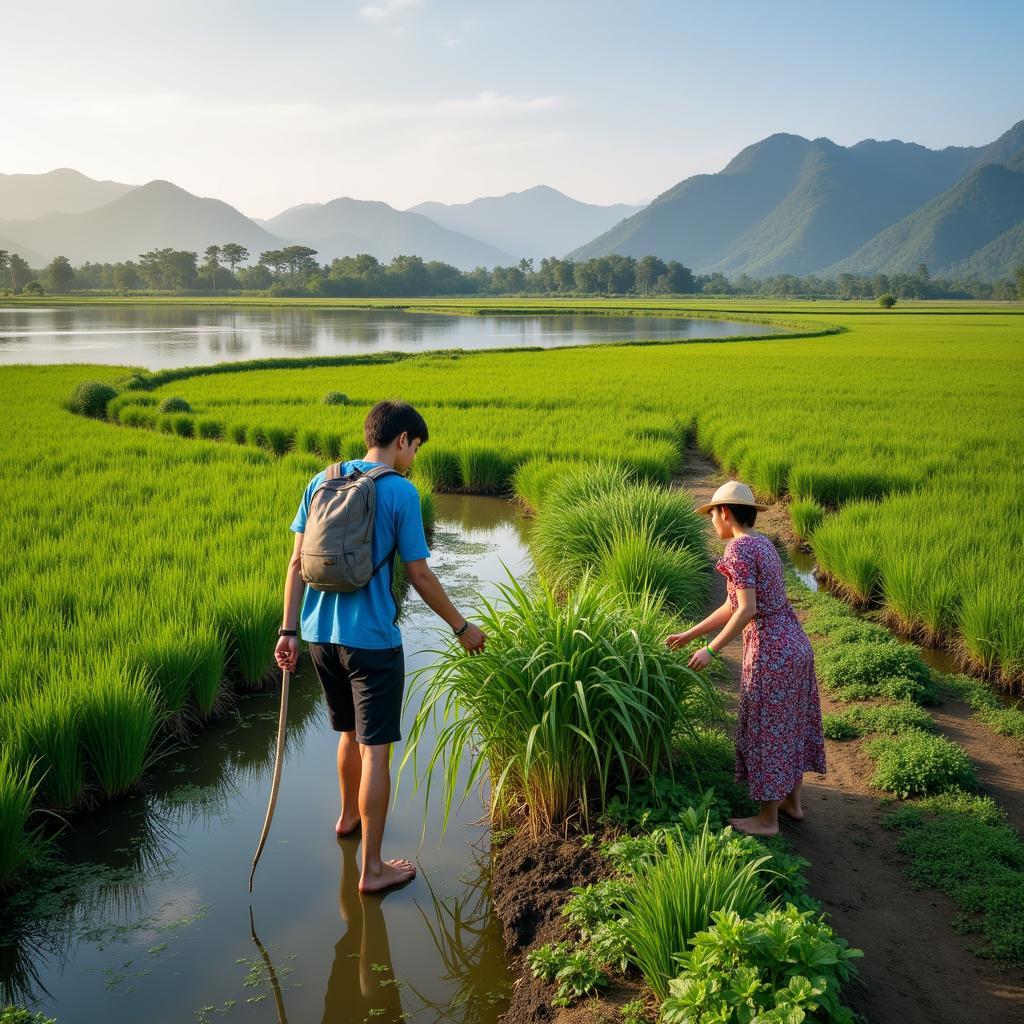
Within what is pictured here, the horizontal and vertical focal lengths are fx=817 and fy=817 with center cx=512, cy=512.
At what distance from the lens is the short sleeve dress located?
11.4 ft

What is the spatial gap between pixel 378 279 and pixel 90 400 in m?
112

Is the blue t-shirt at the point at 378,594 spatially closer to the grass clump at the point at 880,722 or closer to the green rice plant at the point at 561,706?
the green rice plant at the point at 561,706

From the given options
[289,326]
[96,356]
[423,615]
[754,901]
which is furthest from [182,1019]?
[289,326]

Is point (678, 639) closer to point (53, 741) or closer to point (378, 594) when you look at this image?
point (378, 594)

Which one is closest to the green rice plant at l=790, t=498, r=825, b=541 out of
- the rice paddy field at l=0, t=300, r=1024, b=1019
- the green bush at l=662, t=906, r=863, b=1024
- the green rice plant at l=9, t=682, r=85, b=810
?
the rice paddy field at l=0, t=300, r=1024, b=1019

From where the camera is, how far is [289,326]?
55094 mm

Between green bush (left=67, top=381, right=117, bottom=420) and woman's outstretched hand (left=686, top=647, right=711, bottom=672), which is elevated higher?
green bush (left=67, top=381, right=117, bottom=420)

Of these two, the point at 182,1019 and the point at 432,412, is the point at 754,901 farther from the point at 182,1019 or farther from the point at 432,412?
the point at 432,412

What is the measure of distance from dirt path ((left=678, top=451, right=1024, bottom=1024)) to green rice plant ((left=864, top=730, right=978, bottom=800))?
104 mm

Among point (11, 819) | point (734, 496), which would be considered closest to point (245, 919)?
point (11, 819)

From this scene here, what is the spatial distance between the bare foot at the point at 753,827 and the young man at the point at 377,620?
4.61ft

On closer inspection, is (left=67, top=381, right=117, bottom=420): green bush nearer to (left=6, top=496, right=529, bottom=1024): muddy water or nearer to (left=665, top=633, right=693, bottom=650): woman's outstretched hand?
(left=6, top=496, right=529, bottom=1024): muddy water

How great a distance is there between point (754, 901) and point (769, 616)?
128 centimetres

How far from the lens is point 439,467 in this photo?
471 inches
